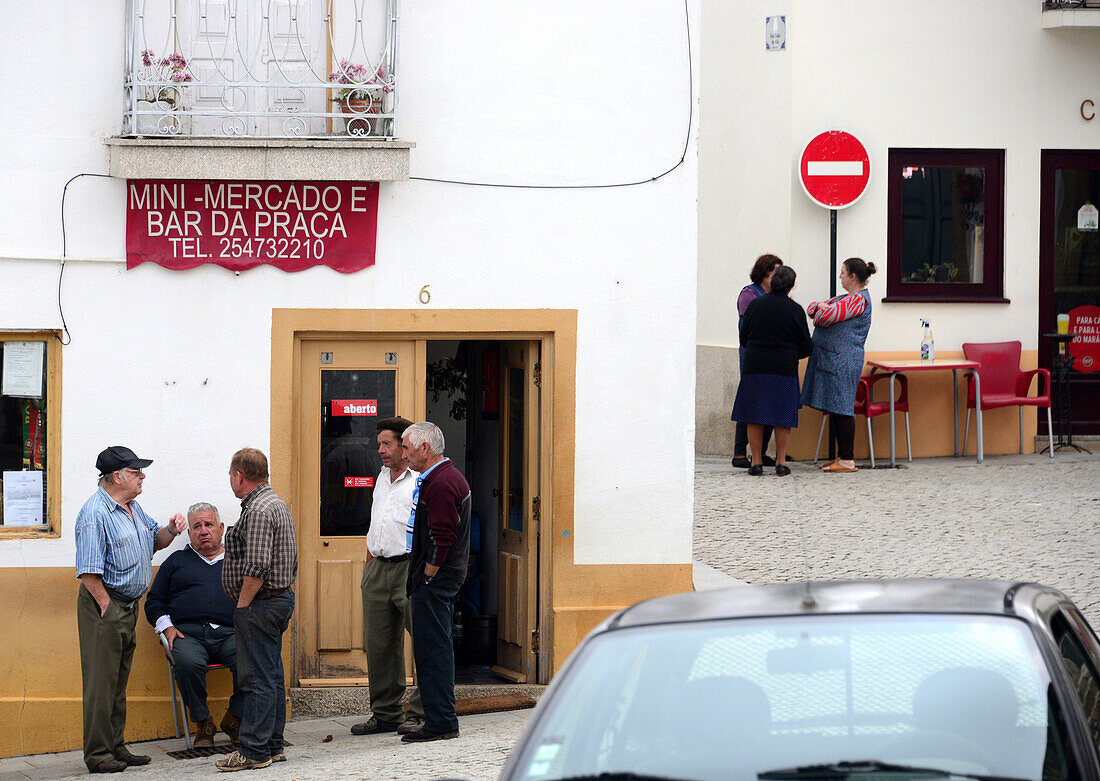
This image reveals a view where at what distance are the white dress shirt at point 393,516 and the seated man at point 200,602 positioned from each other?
3.38ft

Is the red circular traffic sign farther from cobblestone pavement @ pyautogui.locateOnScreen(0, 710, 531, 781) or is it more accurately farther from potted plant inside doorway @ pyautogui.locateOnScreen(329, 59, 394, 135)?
cobblestone pavement @ pyautogui.locateOnScreen(0, 710, 531, 781)

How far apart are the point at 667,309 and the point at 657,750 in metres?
5.81

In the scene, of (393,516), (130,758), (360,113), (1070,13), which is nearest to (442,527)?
(393,516)

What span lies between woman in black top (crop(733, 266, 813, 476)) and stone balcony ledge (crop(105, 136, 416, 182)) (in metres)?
5.34

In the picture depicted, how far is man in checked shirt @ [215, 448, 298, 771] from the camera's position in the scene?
7688mm

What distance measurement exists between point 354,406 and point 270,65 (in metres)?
2.26

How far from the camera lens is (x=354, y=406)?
9.09m

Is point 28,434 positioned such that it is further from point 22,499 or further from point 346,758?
point 346,758

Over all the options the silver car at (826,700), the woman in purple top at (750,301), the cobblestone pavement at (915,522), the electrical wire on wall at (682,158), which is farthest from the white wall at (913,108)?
the silver car at (826,700)

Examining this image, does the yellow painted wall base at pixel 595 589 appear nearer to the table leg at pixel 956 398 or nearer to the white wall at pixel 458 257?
the white wall at pixel 458 257

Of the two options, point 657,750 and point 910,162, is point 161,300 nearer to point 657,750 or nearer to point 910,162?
point 657,750

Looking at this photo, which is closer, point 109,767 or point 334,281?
point 109,767

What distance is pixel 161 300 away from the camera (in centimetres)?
866

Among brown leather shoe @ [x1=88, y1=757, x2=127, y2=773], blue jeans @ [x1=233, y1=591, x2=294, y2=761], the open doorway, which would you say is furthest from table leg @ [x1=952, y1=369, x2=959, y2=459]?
brown leather shoe @ [x1=88, y1=757, x2=127, y2=773]
